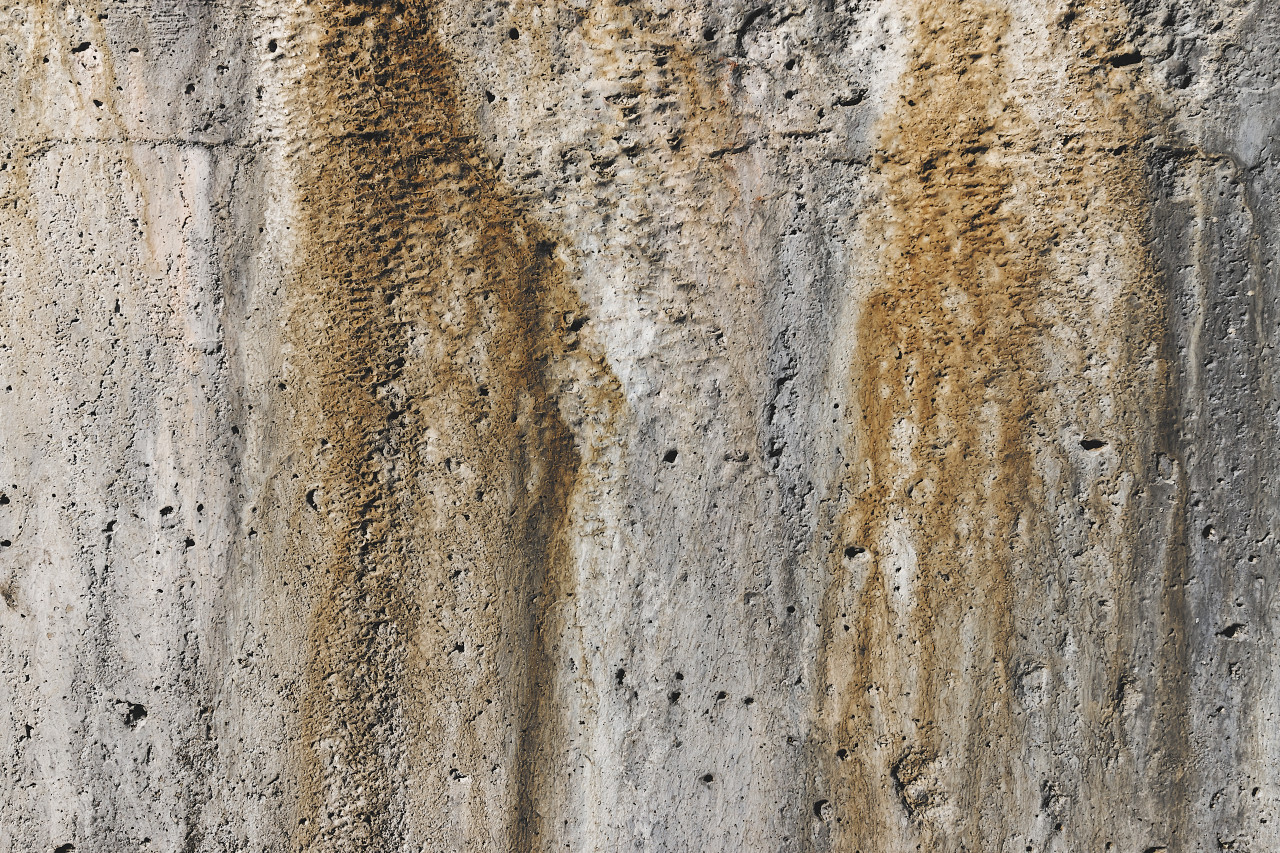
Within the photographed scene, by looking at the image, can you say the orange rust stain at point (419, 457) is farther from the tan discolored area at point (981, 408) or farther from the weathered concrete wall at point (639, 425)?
the tan discolored area at point (981, 408)

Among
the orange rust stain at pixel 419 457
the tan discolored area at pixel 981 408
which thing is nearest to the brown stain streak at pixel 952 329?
the tan discolored area at pixel 981 408

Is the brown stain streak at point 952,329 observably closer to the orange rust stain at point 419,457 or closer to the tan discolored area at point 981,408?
the tan discolored area at point 981,408

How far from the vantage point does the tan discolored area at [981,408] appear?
4.95ft

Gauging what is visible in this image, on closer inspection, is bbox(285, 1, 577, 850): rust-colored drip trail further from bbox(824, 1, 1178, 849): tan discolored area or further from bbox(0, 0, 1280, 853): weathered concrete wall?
bbox(824, 1, 1178, 849): tan discolored area

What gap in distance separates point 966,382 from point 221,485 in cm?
154

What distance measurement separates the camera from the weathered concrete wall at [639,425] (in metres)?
1.50

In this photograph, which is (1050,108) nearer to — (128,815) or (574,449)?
(574,449)

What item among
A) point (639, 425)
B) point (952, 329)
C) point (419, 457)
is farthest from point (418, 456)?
point (952, 329)

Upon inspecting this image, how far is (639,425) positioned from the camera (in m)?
1.54

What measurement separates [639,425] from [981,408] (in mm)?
701

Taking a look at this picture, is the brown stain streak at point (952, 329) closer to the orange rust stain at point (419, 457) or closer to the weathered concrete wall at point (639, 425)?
the weathered concrete wall at point (639, 425)

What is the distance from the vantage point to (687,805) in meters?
1.56

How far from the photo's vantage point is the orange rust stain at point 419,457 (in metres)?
1.52

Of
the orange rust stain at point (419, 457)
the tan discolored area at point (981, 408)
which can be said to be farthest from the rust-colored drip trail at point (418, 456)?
the tan discolored area at point (981, 408)
